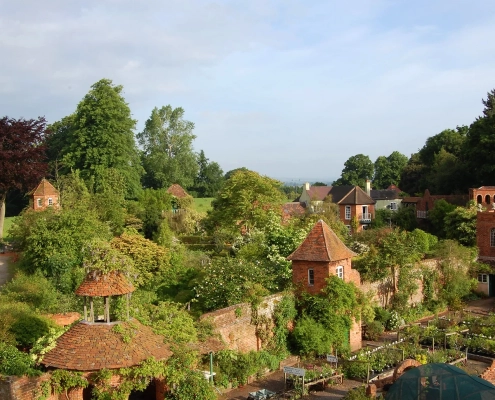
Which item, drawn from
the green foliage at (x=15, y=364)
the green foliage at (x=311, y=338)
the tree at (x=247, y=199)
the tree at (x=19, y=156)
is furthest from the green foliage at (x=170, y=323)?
the tree at (x=19, y=156)

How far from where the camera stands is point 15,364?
14.4 m

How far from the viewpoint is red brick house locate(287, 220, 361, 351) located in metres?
24.0

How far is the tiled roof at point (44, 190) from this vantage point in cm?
4203

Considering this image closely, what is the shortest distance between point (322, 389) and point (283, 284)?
6808 millimetres

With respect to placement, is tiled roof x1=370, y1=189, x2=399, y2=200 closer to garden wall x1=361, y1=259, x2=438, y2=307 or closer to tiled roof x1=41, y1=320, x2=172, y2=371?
garden wall x1=361, y1=259, x2=438, y2=307

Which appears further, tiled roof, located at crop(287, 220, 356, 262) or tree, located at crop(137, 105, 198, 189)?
tree, located at crop(137, 105, 198, 189)

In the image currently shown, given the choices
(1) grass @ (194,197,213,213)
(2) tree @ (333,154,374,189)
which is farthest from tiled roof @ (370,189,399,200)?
(2) tree @ (333,154,374,189)

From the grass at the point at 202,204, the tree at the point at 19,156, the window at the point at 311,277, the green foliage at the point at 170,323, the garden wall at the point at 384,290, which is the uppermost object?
the tree at the point at 19,156

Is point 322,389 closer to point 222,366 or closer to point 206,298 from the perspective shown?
point 222,366

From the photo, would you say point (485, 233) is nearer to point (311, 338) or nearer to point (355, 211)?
point (311, 338)

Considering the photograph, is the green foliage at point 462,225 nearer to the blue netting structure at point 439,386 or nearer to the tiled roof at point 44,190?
the blue netting structure at point 439,386

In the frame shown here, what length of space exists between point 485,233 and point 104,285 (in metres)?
27.8

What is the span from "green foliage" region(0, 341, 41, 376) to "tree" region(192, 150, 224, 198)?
212ft

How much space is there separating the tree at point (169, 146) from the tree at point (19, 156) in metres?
24.1
